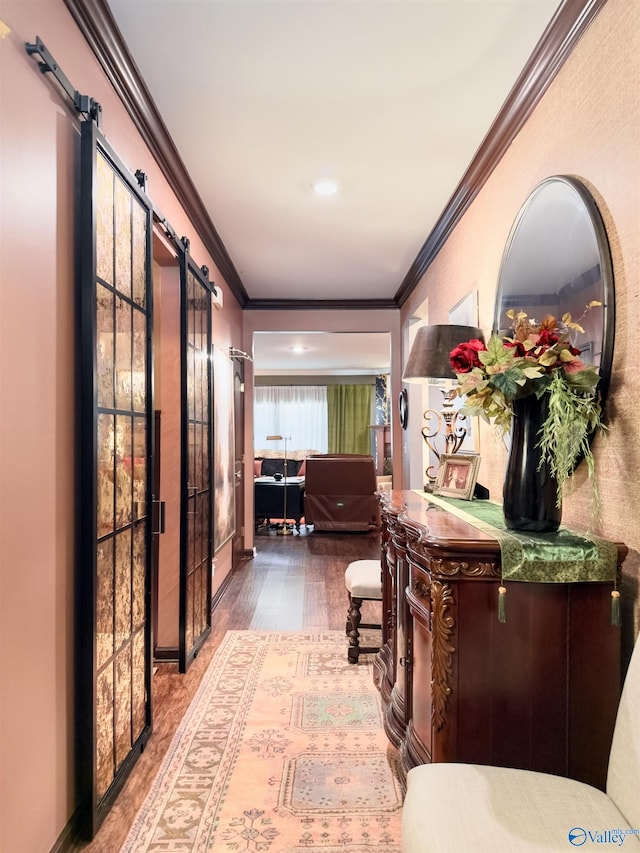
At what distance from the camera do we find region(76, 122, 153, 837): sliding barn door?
1.60 m

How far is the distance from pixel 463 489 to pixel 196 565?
1711mm

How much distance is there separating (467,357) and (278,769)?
168cm

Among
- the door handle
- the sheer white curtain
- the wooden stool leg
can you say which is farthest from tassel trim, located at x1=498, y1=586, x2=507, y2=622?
the sheer white curtain

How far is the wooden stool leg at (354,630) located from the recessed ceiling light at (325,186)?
2.32 m

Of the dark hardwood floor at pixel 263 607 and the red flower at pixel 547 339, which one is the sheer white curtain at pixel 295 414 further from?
the red flower at pixel 547 339

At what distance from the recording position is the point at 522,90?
2.03m

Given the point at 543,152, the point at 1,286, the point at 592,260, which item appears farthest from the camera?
the point at 543,152

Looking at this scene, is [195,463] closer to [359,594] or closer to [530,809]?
[359,594]

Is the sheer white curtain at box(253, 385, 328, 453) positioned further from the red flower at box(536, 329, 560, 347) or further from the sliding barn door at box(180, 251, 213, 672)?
the red flower at box(536, 329, 560, 347)

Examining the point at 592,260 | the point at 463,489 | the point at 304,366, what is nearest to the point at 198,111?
the point at 592,260

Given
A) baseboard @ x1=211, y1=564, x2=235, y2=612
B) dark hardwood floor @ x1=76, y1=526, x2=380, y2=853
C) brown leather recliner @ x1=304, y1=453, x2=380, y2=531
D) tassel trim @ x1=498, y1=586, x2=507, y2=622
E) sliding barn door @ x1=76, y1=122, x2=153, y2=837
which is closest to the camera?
tassel trim @ x1=498, y1=586, x2=507, y2=622

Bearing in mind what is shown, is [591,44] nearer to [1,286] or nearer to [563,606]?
[563,606]

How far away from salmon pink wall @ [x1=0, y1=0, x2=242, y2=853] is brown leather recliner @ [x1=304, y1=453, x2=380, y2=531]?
5139 mm

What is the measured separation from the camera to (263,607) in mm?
3898
